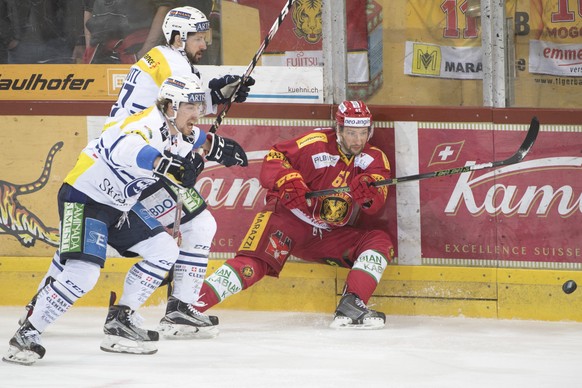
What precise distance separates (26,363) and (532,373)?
1.97m

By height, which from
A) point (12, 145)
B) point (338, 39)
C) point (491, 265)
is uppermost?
point (338, 39)

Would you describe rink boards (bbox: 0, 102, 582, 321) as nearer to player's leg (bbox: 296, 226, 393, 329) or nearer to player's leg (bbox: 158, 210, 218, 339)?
player's leg (bbox: 296, 226, 393, 329)

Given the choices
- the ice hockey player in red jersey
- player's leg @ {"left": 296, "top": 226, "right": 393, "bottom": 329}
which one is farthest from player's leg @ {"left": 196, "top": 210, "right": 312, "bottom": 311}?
player's leg @ {"left": 296, "top": 226, "right": 393, "bottom": 329}

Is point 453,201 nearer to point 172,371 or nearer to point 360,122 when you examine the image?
point 360,122

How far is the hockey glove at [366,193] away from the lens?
5934 millimetres

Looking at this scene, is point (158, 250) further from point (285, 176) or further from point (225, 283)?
point (285, 176)

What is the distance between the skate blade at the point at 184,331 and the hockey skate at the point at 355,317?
594 millimetres

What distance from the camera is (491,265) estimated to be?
6043mm

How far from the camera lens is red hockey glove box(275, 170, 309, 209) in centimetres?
596

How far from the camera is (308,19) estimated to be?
20.6ft

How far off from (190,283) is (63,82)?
56.9 inches

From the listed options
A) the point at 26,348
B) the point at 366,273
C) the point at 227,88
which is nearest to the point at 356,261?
the point at 366,273

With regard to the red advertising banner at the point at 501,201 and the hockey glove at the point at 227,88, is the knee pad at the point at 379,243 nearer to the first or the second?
the red advertising banner at the point at 501,201

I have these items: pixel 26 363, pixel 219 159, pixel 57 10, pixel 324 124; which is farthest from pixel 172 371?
pixel 57 10
